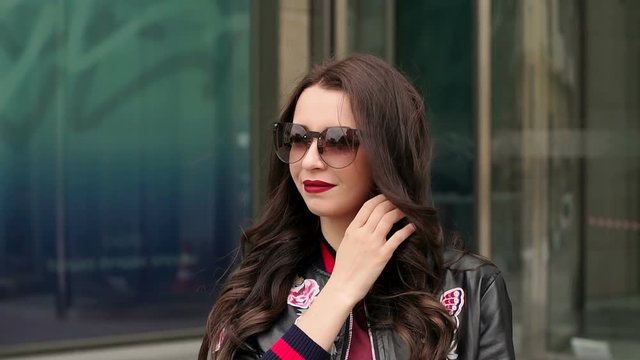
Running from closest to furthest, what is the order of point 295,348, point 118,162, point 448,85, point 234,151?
point 295,348 < point 118,162 < point 234,151 < point 448,85

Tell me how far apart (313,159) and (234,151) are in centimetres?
486

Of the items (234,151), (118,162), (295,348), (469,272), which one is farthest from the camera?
(234,151)

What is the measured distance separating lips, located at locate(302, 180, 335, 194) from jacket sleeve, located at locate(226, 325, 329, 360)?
26 centimetres

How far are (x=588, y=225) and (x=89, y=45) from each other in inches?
140

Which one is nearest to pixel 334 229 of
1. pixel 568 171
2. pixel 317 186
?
pixel 317 186

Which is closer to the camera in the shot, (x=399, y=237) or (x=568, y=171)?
(x=399, y=237)

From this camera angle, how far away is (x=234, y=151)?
6.58 m

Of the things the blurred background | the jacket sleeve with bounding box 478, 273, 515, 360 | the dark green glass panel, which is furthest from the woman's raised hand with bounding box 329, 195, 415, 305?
the dark green glass panel

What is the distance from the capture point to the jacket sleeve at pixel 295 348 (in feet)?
5.55

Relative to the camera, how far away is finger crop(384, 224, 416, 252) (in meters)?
1.73

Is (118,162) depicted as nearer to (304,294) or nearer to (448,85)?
(448,85)

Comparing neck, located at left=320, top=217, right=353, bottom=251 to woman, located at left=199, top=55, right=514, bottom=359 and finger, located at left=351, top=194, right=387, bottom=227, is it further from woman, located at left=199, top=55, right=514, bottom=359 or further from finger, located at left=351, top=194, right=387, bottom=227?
finger, located at left=351, top=194, right=387, bottom=227

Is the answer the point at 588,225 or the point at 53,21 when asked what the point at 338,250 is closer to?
the point at 53,21

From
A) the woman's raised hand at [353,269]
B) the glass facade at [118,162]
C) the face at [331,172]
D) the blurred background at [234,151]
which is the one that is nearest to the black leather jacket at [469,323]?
the woman's raised hand at [353,269]
